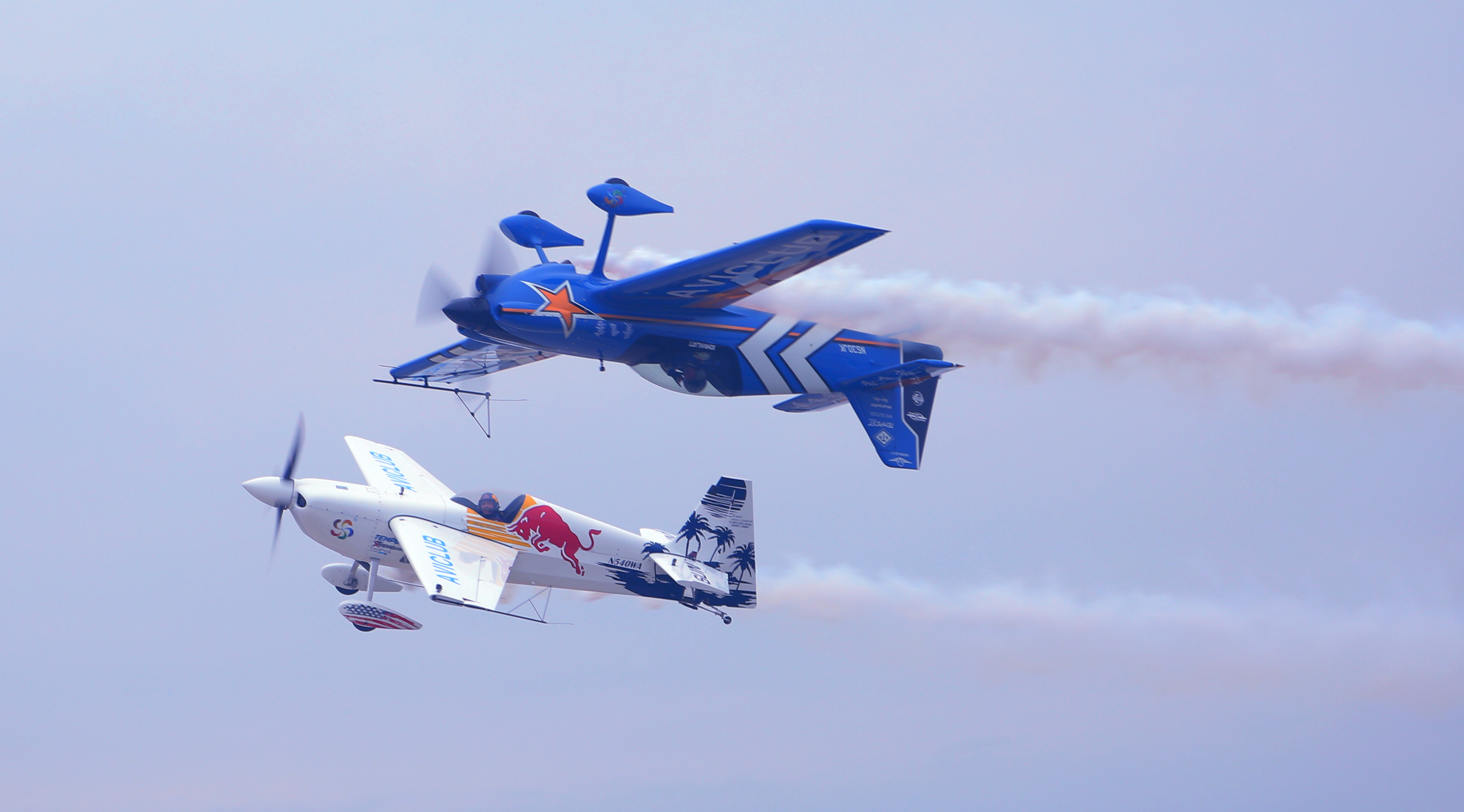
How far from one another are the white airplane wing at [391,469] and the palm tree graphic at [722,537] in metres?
7.06

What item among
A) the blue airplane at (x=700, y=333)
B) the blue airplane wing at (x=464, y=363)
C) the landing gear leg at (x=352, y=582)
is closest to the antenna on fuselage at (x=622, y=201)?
the blue airplane at (x=700, y=333)

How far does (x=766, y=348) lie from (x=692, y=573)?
7.25 m

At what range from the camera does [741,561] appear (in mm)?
39875

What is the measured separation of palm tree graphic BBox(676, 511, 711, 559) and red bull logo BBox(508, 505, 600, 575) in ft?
8.47

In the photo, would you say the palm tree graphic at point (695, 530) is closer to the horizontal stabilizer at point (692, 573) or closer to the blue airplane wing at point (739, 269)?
the horizontal stabilizer at point (692, 573)

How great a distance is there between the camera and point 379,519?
37.3m

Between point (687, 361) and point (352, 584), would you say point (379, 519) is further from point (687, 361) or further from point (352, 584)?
point (687, 361)

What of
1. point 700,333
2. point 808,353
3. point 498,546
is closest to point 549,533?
point 498,546

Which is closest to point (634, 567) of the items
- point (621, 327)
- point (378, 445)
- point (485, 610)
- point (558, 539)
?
point (558, 539)

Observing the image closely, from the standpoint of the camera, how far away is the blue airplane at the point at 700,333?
33094mm

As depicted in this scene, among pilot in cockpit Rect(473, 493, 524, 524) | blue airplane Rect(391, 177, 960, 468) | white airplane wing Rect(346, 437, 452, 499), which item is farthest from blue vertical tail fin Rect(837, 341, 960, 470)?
white airplane wing Rect(346, 437, 452, 499)

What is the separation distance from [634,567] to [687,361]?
6.79 meters

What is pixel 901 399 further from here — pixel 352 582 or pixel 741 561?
pixel 352 582

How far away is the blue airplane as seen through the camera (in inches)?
1303
